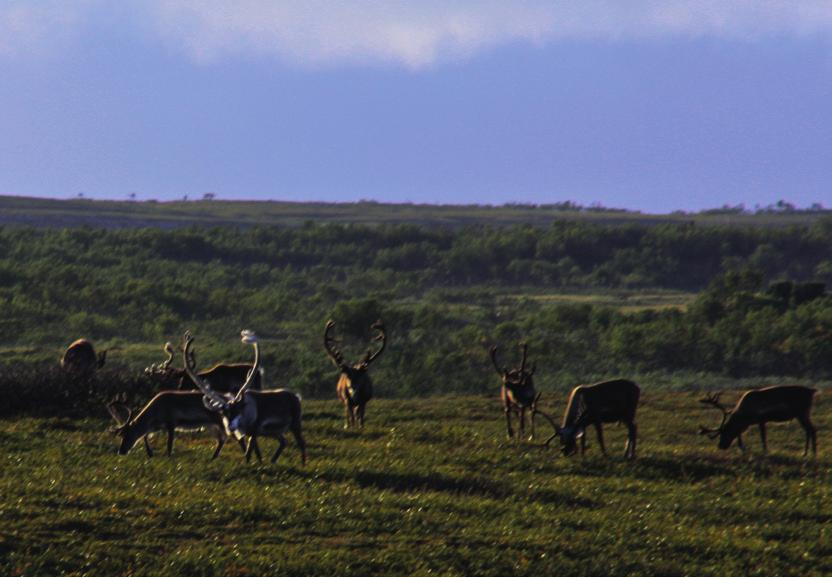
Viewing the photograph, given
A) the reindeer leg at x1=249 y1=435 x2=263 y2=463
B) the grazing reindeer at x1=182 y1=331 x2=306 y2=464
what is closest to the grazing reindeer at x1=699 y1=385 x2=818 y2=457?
the grazing reindeer at x1=182 y1=331 x2=306 y2=464

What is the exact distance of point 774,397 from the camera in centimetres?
2091

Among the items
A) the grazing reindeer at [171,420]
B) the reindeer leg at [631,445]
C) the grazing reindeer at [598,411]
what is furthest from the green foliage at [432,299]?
the reindeer leg at [631,445]

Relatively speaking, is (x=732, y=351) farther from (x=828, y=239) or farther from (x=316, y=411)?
(x=828, y=239)

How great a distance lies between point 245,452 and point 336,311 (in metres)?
29.1

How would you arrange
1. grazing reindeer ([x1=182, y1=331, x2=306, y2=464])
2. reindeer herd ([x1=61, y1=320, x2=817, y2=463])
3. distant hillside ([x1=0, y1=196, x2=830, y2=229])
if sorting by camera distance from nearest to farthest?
grazing reindeer ([x1=182, y1=331, x2=306, y2=464]), reindeer herd ([x1=61, y1=320, x2=817, y2=463]), distant hillside ([x1=0, y1=196, x2=830, y2=229])

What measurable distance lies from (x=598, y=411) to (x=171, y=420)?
18.7 feet

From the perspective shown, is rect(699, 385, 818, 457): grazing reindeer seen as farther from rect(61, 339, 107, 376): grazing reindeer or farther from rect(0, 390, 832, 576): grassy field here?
rect(61, 339, 107, 376): grazing reindeer

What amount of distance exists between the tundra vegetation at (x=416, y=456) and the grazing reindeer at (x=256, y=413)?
0.41 m

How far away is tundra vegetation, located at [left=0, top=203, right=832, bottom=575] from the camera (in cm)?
1353

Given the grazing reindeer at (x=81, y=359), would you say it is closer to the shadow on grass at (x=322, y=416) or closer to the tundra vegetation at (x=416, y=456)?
the tundra vegetation at (x=416, y=456)

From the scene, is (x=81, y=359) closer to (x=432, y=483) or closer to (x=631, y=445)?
(x=432, y=483)

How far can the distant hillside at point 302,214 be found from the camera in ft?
393

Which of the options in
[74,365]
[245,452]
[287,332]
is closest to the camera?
[245,452]

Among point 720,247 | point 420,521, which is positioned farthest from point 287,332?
point 720,247
